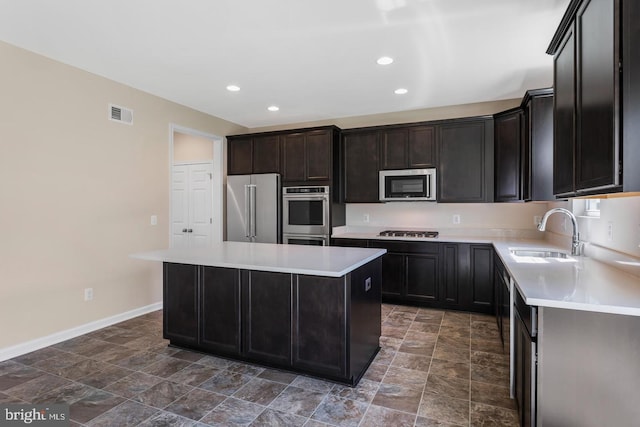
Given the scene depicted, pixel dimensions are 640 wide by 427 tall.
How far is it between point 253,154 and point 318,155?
3.59 ft

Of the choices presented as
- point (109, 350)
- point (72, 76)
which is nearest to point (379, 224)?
point (109, 350)

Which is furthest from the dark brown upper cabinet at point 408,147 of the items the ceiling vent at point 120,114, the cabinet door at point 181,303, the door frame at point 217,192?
the ceiling vent at point 120,114

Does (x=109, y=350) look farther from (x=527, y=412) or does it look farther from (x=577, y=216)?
(x=577, y=216)

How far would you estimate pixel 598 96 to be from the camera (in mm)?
1483

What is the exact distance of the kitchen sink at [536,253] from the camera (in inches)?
114

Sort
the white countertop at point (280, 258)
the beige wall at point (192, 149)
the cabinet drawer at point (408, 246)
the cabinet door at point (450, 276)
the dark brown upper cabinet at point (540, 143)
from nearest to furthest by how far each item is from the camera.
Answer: the white countertop at point (280, 258) → the dark brown upper cabinet at point (540, 143) → the cabinet door at point (450, 276) → the cabinet drawer at point (408, 246) → the beige wall at point (192, 149)

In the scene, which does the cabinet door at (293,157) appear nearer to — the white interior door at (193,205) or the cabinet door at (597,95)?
the white interior door at (193,205)

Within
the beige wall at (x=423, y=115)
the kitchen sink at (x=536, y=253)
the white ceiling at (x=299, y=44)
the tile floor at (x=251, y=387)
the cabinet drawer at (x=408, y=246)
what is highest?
the white ceiling at (x=299, y=44)

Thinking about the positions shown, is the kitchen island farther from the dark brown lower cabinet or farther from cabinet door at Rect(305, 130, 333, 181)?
cabinet door at Rect(305, 130, 333, 181)

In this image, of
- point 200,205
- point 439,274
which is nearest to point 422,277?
point 439,274

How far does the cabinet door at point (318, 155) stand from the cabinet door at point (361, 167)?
285 mm

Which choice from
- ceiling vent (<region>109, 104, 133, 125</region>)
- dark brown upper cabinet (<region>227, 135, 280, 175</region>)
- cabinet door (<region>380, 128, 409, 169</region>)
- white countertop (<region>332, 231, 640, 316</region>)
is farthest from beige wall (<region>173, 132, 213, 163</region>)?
white countertop (<region>332, 231, 640, 316</region>)

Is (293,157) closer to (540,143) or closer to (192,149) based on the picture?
(192,149)

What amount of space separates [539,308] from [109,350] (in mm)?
3295
